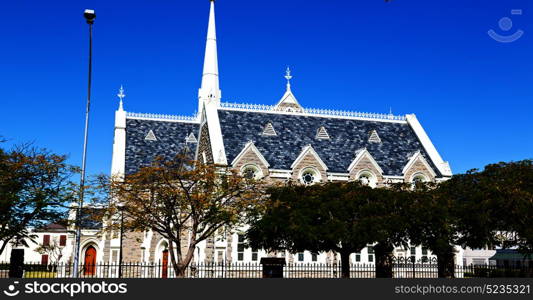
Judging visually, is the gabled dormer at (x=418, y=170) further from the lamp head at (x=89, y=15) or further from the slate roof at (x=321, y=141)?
the lamp head at (x=89, y=15)

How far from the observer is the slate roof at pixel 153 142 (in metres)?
52.9

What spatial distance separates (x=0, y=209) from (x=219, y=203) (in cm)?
1126

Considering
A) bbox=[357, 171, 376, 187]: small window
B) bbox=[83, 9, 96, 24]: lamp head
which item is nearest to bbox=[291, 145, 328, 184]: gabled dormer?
bbox=[357, 171, 376, 187]: small window

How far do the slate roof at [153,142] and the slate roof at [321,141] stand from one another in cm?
899

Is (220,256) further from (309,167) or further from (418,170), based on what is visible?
(418,170)

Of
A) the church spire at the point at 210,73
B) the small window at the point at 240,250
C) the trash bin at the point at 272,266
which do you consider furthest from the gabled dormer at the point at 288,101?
the trash bin at the point at 272,266

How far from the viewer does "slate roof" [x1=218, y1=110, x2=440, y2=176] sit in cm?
4616

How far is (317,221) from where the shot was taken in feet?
105

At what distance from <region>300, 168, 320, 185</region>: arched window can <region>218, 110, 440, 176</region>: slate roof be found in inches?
50.2

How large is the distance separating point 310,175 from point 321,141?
14.8ft

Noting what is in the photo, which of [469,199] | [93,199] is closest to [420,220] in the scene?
[469,199]

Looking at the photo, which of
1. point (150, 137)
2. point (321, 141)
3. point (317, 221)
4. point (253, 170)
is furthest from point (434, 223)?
point (150, 137)

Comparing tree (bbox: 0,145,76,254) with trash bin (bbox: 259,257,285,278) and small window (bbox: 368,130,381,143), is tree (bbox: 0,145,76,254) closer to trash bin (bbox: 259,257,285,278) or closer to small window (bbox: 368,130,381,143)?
trash bin (bbox: 259,257,285,278)

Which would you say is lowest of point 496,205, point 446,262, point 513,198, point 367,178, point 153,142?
point 446,262
